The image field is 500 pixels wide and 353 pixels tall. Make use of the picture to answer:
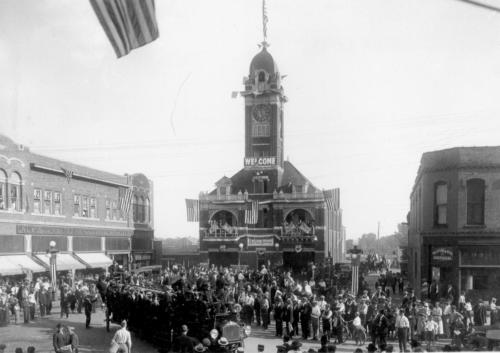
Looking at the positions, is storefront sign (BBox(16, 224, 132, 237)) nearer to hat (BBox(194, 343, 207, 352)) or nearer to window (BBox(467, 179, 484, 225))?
hat (BBox(194, 343, 207, 352))

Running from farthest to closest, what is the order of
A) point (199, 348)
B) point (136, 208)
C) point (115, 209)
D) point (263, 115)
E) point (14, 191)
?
point (263, 115), point (136, 208), point (115, 209), point (14, 191), point (199, 348)

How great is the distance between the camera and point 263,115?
49.8 m

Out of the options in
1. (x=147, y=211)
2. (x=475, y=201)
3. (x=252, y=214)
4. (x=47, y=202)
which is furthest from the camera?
(x=252, y=214)

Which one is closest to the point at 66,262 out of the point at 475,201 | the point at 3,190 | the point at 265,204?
the point at 3,190

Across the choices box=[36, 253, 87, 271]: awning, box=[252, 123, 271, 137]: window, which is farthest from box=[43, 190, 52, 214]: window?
box=[252, 123, 271, 137]: window

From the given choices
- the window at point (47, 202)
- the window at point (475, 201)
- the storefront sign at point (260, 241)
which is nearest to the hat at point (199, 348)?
the window at point (47, 202)

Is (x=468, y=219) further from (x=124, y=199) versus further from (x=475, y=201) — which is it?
(x=124, y=199)

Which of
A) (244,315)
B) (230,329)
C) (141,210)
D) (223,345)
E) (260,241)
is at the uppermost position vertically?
(141,210)

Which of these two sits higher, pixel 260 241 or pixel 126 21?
pixel 126 21

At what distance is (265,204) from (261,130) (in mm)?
7533

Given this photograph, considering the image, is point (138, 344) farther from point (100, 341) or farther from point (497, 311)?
point (497, 311)

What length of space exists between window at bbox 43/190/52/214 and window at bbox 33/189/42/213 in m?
0.32

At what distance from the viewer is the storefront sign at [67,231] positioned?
18.9 metres

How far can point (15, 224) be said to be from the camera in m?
18.2
